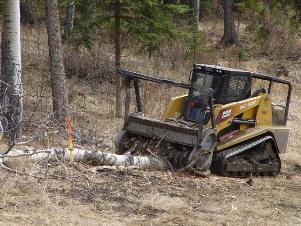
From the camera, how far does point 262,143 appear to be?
1218cm


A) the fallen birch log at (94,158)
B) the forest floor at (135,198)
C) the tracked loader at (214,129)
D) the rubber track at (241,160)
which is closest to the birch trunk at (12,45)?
the forest floor at (135,198)

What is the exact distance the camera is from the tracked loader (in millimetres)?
10898

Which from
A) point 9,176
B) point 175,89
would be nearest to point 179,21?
point 175,89

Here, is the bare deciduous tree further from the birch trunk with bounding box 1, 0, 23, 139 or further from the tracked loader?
the birch trunk with bounding box 1, 0, 23, 139

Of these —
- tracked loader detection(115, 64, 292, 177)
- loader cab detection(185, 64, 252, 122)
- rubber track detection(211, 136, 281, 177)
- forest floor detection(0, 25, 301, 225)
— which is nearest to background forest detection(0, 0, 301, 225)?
forest floor detection(0, 25, 301, 225)

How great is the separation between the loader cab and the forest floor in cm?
150

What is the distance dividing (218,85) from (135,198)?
149 inches

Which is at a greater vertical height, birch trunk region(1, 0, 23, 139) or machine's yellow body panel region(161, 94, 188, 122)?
birch trunk region(1, 0, 23, 139)

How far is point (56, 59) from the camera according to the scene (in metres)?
14.0

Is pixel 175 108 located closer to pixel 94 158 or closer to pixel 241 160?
pixel 241 160

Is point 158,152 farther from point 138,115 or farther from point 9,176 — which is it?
point 9,176

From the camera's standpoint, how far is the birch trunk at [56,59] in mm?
13562

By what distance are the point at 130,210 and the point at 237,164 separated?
4.13 metres

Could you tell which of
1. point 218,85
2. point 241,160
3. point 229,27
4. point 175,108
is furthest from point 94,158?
point 229,27
